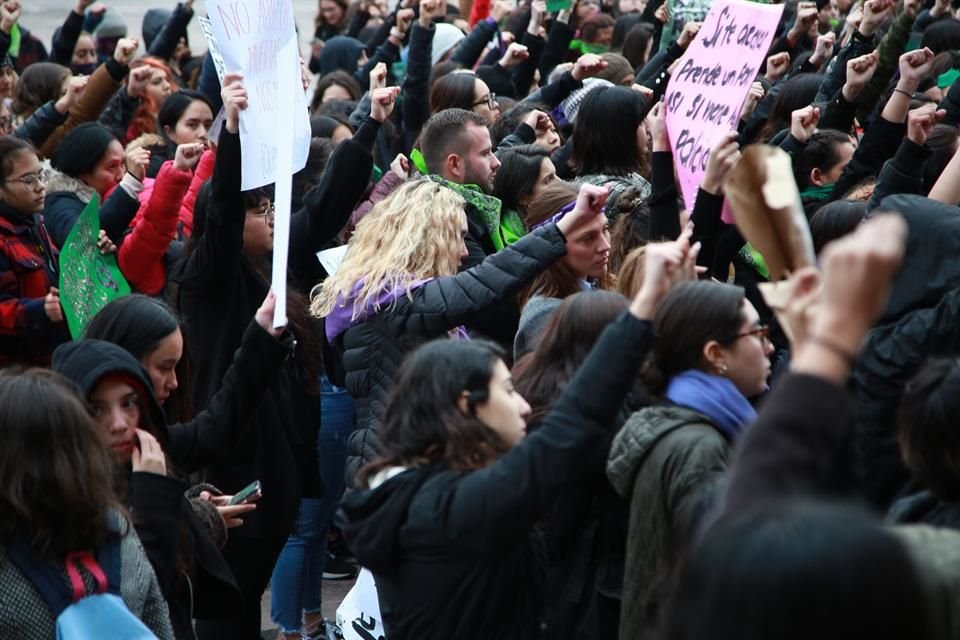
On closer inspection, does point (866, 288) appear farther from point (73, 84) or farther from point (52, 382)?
point (73, 84)

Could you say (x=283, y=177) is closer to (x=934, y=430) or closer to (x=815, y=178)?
(x=934, y=430)

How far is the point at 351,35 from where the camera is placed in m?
13.0

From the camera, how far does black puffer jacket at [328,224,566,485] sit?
414 centimetres

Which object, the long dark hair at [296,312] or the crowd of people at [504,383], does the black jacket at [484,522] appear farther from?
the long dark hair at [296,312]

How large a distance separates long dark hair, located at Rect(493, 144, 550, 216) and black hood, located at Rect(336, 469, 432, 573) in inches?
114

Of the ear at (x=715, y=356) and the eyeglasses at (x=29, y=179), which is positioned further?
the eyeglasses at (x=29, y=179)

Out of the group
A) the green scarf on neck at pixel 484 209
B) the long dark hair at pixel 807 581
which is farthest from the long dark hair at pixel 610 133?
the long dark hair at pixel 807 581

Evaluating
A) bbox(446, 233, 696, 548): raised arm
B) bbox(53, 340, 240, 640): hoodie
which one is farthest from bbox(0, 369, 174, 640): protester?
bbox(446, 233, 696, 548): raised arm

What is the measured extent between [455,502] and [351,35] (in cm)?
1072

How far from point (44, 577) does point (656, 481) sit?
125cm

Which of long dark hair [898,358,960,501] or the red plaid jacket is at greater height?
long dark hair [898,358,960,501]

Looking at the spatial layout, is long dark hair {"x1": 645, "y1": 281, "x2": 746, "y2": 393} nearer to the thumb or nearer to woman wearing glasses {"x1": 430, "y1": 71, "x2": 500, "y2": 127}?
the thumb

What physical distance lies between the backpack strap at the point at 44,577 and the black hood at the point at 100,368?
25.4 inches

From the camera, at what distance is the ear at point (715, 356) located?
3.16m
